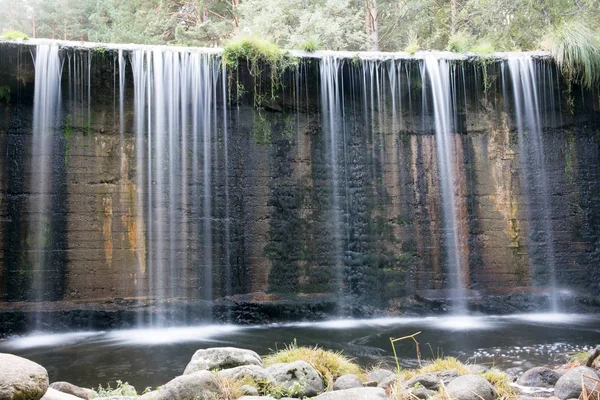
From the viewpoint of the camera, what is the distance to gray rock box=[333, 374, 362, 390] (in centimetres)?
460

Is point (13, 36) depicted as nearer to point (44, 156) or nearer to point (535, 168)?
point (44, 156)

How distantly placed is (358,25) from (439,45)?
3387 mm

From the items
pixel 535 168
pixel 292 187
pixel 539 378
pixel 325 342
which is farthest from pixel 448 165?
pixel 539 378

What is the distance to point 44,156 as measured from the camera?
9.51 meters

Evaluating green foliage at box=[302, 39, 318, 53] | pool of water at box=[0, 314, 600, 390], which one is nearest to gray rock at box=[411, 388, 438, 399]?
pool of water at box=[0, 314, 600, 390]

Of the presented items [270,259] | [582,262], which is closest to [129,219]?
[270,259]

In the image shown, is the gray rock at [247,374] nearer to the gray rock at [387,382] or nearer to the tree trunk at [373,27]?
the gray rock at [387,382]

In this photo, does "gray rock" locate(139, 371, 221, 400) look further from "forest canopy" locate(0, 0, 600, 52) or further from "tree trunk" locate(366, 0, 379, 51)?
"tree trunk" locate(366, 0, 379, 51)

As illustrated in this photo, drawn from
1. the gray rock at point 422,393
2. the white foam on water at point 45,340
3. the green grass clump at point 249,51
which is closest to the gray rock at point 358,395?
the gray rock at point 422,393

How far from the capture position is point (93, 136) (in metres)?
9.83

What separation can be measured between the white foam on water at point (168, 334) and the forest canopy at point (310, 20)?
25.8ft

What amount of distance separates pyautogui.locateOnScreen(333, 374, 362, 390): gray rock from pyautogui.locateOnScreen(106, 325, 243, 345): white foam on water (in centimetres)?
415

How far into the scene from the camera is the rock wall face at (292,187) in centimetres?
948

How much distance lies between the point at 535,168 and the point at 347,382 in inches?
318
